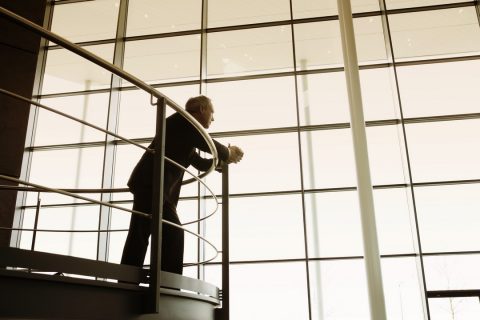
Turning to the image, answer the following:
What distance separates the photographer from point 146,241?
197cm

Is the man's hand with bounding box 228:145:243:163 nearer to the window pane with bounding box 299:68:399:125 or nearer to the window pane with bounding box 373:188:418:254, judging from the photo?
the window pane with bounding box 373:188:418:254

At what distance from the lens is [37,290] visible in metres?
1.08

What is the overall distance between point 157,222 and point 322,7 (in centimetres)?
553

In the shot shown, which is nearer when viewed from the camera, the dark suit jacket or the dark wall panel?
the dark suit jacket

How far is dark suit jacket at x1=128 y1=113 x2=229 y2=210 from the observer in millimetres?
1984

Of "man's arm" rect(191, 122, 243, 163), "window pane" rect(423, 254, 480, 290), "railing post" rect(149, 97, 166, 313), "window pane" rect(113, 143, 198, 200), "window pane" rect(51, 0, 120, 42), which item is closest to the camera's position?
"railing post" rect(149, 97, 166, 313)

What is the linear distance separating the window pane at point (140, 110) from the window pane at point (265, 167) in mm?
910

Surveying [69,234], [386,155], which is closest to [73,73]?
[69,234]

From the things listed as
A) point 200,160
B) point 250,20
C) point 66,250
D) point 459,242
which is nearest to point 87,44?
point 250,20

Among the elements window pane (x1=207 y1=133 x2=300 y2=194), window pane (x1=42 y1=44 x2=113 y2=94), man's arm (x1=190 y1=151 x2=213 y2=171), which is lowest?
man's arm (x1=190 y1=151 x2=213 y2=171)

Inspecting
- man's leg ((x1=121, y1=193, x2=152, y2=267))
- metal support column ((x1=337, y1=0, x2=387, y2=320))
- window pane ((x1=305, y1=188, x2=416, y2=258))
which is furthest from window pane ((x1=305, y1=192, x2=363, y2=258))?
man's leg ((x1=121, y1=193, x2=152, y2=267))

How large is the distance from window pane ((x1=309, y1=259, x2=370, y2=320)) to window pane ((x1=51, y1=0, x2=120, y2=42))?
4570mm

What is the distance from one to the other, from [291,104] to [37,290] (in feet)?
16.7

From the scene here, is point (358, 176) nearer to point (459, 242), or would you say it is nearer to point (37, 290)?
point (459, 242)
